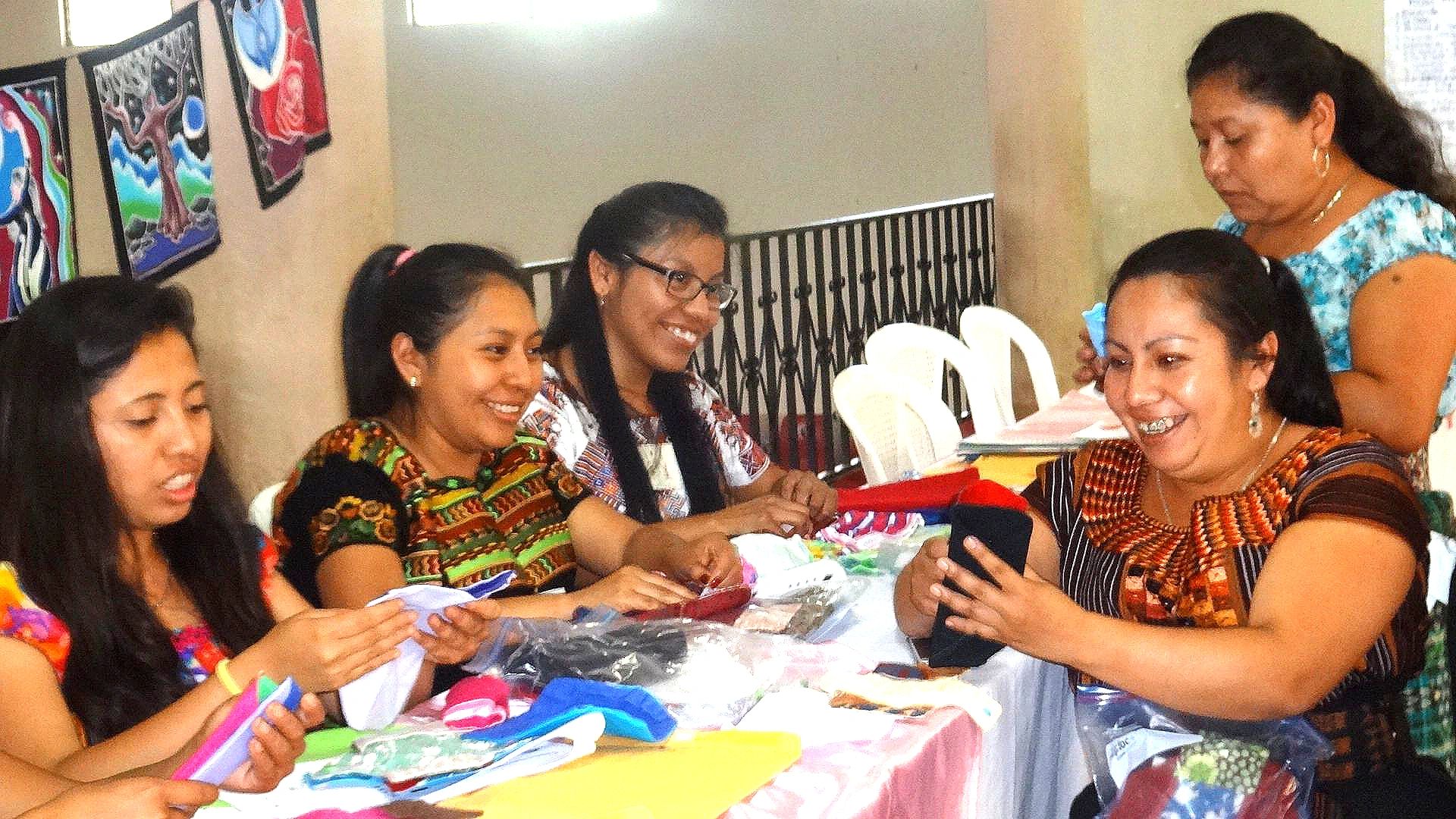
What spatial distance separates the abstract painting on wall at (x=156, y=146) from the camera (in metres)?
4.35

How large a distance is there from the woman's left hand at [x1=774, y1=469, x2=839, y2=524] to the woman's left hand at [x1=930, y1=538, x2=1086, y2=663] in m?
0.94

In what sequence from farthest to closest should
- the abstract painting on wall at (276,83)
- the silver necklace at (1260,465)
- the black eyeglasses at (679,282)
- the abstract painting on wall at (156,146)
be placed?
the abstract painting on wall at (276,83) → the abstract painting on wall at (156,146) → the black eyeglasses at (679,282) → the silver necklace at (1260,465)

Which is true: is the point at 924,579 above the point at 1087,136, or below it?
below

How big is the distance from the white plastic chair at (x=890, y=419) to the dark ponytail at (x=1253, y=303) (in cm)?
196

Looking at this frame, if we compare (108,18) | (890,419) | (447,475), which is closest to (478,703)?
(447,475)

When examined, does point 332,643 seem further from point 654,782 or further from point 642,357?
point 642,357

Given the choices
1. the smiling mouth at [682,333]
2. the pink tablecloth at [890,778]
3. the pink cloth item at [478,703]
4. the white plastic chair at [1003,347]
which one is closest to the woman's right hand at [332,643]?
the pink cloth item at [478,703]

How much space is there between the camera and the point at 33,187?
4.05 m

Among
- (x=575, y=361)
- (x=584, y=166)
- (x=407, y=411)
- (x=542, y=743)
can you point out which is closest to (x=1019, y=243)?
(x=584, y=166)

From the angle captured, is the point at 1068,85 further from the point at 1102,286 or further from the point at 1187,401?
the point at 1187,401

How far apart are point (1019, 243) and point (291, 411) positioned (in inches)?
157

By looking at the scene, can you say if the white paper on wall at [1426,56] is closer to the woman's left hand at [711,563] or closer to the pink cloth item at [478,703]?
the woman's left hand at [711,563]

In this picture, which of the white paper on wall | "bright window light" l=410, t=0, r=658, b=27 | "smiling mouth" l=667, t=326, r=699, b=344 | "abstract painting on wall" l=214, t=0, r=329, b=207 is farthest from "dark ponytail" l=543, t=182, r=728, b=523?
"bright window light" l=410, t=0, r=658, b=27

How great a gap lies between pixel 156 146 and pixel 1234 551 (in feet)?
11.7
